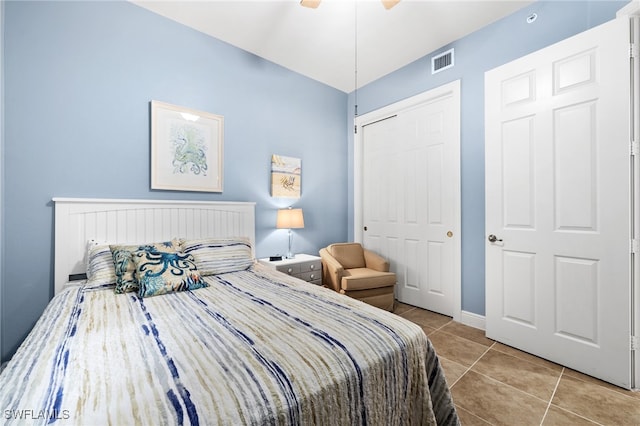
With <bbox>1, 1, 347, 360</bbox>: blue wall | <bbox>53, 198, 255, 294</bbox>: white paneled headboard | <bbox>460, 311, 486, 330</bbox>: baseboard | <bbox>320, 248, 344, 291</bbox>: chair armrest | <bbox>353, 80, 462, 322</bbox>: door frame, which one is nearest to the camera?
<bbox>1, 1, 347, 360</bbox>: blue wall

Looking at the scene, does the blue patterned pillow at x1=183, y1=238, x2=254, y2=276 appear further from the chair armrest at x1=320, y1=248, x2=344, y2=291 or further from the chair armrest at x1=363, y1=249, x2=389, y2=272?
the chair armrest at x1=363, y1=249, x2=389, y2=272

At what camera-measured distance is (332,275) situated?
9.78 ft

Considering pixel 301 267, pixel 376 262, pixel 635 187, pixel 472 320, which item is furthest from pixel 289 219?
pixel 635 187

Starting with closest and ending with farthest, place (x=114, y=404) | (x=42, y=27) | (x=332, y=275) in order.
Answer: (x=114, y=404) → (x=42, y=27) → (x=332, y=275)

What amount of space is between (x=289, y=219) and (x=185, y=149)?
1.28m

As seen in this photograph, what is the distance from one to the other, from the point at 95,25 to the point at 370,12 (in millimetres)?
2337

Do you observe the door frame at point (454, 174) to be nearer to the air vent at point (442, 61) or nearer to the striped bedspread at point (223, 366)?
the air vent at point (442, 61)

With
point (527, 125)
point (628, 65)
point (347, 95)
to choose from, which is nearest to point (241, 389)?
point (527, 125)

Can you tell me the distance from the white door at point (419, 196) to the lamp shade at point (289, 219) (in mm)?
1200

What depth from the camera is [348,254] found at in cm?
341

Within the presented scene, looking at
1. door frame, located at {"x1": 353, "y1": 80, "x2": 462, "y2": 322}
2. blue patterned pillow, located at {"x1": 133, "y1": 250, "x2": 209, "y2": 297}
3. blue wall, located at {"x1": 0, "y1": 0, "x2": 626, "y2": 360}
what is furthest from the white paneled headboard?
door frame, located at {"x1": 353, "y1": 80, "x2": 462, "y2": 322}

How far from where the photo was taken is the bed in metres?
0.73

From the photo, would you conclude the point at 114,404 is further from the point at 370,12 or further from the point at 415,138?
the point at 415,138

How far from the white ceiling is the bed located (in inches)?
86.6
